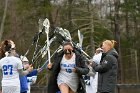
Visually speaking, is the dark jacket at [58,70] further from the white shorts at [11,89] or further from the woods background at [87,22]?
the woods background at [87,22]

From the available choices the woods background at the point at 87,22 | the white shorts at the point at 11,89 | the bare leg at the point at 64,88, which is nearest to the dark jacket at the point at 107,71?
the bare leg at the point at 64,88

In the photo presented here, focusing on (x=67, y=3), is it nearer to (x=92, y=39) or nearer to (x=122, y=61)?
(x=92, y=39)

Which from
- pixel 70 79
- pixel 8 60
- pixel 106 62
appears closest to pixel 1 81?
pixel 8 60

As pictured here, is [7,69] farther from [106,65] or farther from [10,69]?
[106,65]

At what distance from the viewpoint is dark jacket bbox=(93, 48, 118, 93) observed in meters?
10.9

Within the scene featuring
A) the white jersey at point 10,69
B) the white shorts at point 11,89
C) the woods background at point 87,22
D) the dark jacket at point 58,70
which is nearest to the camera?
the dark jacket at point 58,70

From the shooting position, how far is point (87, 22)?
3725cm

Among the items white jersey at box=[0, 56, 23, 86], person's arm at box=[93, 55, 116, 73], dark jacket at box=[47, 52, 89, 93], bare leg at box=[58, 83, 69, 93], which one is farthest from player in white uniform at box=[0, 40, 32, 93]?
person's arm at box=[93, 55, 116, 73]

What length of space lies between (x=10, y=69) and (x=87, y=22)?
86.7ft

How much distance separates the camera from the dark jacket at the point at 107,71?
429 inches

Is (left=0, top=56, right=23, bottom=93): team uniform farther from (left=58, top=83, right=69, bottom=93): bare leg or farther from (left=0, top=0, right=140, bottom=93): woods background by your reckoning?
(left=0, top=0, right=140, bottom=93): woods background

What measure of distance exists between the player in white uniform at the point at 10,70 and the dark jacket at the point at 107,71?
163cm

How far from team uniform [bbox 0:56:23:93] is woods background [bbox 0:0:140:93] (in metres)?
22.8

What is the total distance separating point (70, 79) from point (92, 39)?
2430 cm
